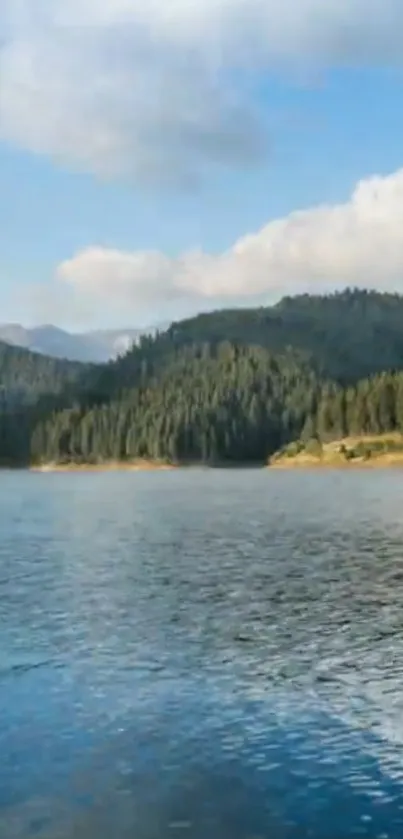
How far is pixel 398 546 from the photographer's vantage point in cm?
9175

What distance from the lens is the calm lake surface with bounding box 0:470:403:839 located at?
30.3 m

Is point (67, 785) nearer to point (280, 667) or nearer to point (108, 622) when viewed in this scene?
point (280, 667)

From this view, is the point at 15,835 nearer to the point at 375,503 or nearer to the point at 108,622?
the point at 108,622

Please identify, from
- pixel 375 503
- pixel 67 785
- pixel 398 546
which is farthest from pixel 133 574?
pixel 375 503

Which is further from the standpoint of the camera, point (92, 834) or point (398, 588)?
point (398, 588)

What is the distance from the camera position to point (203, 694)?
138 ft

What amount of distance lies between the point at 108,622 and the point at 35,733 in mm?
20950

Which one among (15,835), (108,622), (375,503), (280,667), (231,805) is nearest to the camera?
(15,835)

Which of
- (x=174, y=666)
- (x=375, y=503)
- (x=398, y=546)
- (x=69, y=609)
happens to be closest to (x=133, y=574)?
(x=69, y=609)

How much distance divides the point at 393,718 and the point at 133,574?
41.7 metres

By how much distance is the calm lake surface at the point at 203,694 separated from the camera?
30297 millimetres

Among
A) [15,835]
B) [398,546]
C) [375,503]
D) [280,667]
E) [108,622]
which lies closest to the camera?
[15,835]

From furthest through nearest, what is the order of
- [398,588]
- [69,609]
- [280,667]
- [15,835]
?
[398,588] < [69,609] < [280,667] < [15,835]

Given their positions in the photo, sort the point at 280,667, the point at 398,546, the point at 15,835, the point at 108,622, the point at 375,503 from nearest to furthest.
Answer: the point at 15,835 < the point at 280,667 < the point at 108,622 < the point at 398,546 < the point at 375,503
